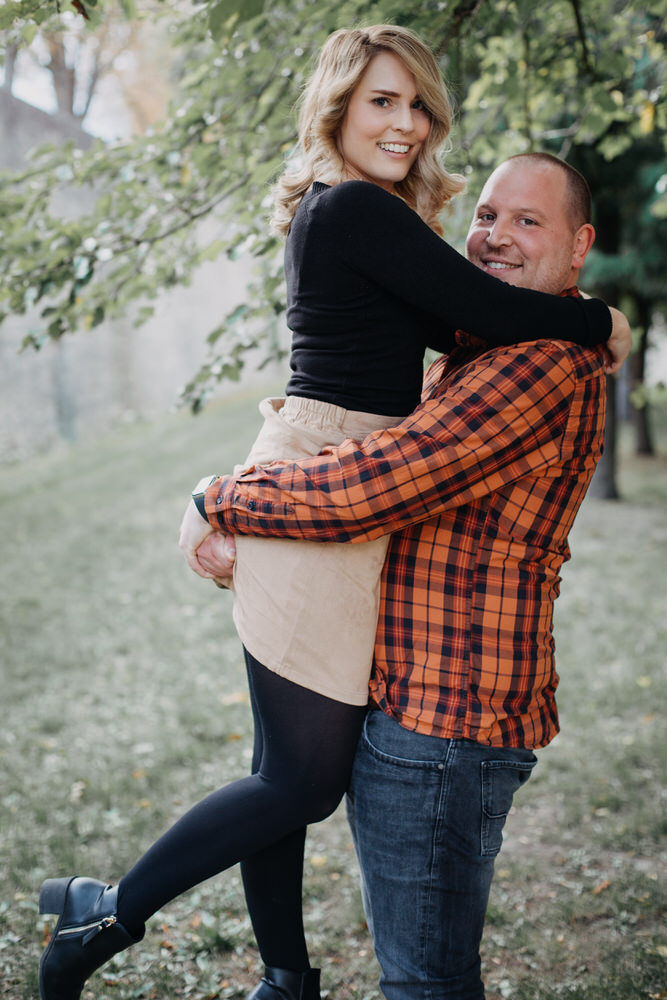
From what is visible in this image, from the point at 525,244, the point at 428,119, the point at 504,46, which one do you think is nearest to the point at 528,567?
the point at 525,244

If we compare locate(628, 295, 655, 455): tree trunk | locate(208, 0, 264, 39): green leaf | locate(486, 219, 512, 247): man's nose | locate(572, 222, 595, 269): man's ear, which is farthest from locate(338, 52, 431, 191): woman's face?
locate(628, 295, 655, 455): tree trunk

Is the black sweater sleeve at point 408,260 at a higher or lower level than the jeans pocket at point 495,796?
higher

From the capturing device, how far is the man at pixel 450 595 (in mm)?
1697

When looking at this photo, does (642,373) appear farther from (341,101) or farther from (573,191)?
(341,101)

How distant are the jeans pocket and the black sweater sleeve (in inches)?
35.1

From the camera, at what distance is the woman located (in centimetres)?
169

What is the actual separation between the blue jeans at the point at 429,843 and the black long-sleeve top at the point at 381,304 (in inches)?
27.9

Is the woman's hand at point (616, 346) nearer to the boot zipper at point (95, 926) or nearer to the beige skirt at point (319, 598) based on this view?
the beige skirt at point (319, 598)

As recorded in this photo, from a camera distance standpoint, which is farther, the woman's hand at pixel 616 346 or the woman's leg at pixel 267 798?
the woman's hand at pixel 616 346

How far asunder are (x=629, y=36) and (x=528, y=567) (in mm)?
3567

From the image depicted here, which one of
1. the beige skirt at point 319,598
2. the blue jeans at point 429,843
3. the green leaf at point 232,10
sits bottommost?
the blue jeans at point 429,843

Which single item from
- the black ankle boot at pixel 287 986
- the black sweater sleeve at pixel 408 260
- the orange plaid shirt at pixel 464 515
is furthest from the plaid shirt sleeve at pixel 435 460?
the black ankle boot at pixel 287 986

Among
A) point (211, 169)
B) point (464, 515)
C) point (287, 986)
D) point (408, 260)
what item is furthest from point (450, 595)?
point (211, 169)

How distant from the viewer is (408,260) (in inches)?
65.6
